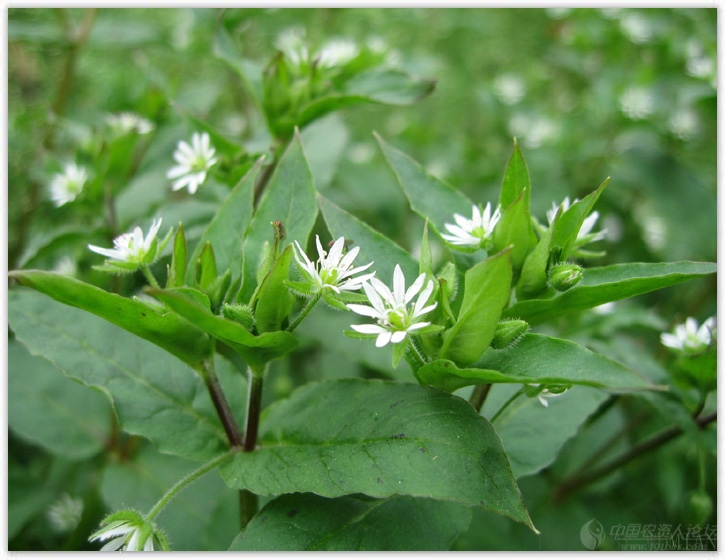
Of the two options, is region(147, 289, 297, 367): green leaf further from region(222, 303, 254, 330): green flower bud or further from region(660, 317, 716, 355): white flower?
region(660, 317, 716, 355): white flower

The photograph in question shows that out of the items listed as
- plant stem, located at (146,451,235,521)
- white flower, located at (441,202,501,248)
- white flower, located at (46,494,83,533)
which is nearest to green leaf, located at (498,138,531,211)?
white flower, located at (441,202,501,248)

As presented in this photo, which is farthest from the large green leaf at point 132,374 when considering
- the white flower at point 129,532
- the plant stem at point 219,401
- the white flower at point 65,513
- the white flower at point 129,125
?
the white flower at point 65,513

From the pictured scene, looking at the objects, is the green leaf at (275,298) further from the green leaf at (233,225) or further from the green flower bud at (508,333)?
the green flower bud at (508,333)

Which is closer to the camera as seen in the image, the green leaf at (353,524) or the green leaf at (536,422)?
the green leaf at (353,524)

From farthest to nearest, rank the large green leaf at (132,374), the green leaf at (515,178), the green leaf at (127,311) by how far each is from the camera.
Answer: the large green leaf at (132,374) → the green leaf at (515,178) → the green leaf at (127,311)

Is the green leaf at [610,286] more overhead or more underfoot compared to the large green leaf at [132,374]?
more overhead

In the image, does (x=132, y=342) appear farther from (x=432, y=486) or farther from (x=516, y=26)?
(x=516, y=26)
